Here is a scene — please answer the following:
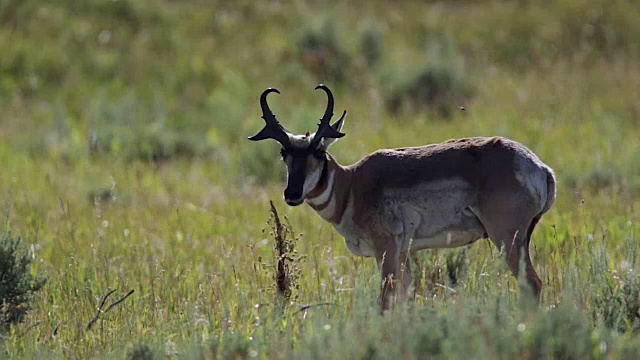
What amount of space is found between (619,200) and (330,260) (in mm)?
3924

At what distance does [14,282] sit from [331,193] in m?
2.15

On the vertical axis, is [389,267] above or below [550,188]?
below

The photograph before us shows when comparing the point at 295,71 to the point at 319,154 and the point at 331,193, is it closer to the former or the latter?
the point at 331,193

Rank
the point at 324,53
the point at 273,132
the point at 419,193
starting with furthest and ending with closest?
the point at 324,53, the point at 419,193, the point at 273,132

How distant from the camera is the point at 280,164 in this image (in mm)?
13688

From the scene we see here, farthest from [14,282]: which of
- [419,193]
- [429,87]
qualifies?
[429,87]

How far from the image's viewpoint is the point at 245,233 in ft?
35.9

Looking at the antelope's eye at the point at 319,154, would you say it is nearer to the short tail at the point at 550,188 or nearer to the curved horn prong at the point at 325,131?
the curved horn prong at the point at 325,131

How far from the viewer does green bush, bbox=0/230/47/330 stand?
7656 millimetres

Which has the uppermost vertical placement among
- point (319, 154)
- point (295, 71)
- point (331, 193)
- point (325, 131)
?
point (295, 71)

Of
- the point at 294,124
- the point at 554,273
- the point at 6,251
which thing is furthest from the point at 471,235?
the point at 294,124

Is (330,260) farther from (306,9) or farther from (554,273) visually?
(306,9)

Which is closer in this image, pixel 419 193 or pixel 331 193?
pixel 419 193

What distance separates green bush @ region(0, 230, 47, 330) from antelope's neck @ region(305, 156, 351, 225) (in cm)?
188
